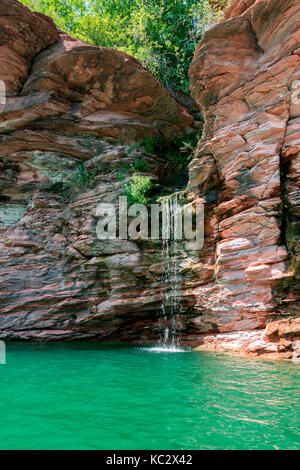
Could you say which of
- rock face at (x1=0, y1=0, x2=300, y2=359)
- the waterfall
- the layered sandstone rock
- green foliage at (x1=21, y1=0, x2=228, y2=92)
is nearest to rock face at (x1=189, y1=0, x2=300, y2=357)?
rock face at (x1=0, y1=0, x2=300, y2=359)

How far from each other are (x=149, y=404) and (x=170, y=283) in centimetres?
661

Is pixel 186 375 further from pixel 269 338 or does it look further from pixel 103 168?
pixel 103 168

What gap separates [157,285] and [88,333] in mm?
3337

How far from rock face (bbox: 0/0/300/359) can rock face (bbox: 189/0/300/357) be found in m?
0.04

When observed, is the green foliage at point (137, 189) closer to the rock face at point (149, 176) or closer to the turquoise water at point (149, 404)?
the rock face at point (149, 176)

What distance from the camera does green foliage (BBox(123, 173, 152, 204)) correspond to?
39.7 ft

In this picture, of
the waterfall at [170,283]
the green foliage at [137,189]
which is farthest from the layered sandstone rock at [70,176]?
the green foliage at [137,189]

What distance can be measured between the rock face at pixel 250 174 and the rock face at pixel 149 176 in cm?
4

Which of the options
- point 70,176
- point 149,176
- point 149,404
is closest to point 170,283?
point 149,176

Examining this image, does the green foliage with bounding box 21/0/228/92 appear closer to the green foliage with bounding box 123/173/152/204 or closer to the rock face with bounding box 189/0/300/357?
the rock face with bounding box 189/0/300/357

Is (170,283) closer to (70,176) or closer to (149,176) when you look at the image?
(149,176)

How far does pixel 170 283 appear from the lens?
11.2 metres
